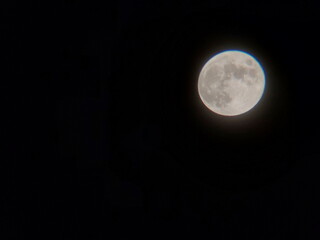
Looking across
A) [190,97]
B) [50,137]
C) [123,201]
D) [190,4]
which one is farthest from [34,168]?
[190,4]

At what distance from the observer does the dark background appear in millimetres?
1758

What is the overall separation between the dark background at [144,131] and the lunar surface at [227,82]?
0.06 m

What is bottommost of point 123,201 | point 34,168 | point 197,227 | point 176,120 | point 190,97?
point 197,227

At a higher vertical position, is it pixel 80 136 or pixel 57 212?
pixel 80 136

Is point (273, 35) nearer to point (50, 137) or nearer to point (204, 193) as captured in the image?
point (204, 193)

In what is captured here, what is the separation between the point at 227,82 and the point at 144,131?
0.57 metres

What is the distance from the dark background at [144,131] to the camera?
1758 millimetres

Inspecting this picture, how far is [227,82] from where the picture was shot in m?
1.79

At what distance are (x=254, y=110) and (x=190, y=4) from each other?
0.73 m

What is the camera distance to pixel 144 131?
176cm

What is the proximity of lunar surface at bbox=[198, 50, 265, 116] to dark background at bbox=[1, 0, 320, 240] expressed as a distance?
0.06 metres

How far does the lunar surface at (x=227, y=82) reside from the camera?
1.77 m

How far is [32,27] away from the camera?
184 centimetres

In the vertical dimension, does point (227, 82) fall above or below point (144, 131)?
above
